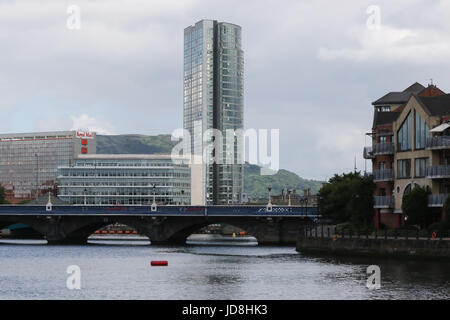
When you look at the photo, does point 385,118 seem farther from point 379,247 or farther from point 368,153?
point 379,247

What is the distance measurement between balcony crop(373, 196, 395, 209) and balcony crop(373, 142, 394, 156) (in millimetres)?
6414

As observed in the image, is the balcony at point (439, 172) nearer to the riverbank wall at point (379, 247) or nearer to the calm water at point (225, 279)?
the riverbank wall at point (379, 247)

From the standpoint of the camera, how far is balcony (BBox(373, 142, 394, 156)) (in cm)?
13600

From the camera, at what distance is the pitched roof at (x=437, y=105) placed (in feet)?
Answer: 413

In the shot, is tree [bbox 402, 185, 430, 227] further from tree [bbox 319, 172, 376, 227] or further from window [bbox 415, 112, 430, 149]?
tree [bbox 319, 172, 376, 227]

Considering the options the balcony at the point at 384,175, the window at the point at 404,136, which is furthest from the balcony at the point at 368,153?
the window at the point at 404,136

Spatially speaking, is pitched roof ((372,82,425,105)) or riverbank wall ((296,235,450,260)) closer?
riverbank wall ((296,235,450,260))

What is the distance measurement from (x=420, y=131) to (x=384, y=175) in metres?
10.9

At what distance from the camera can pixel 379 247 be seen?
11700 centimetres

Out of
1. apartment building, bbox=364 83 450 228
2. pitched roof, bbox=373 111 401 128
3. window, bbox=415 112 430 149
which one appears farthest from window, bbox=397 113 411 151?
pitched roof, bbox=373 111 401 128

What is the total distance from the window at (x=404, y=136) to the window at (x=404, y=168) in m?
1.84

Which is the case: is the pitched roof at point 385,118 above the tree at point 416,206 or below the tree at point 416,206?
above
